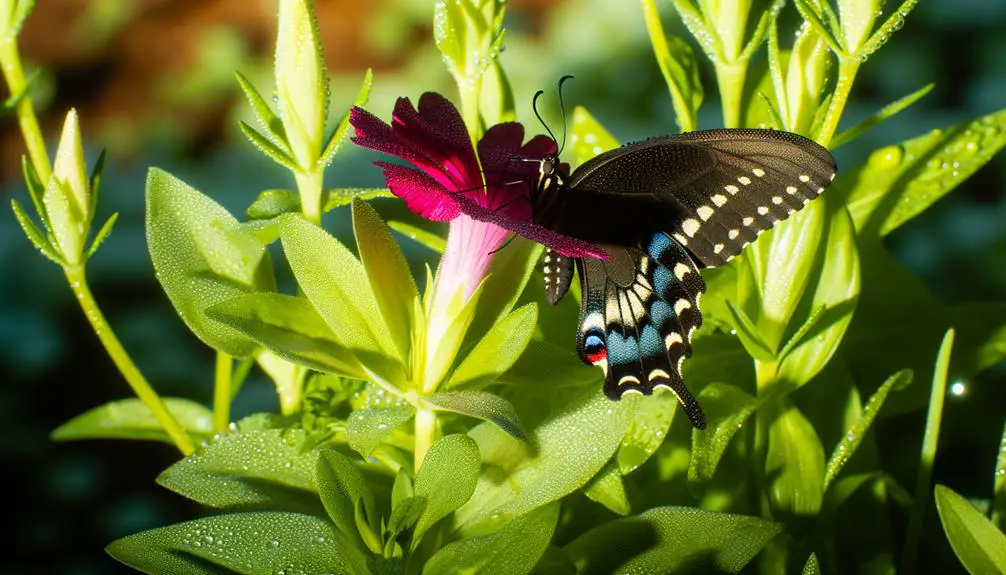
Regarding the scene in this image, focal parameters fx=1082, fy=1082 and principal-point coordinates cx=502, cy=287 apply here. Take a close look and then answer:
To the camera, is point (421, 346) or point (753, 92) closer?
point (421, 346)

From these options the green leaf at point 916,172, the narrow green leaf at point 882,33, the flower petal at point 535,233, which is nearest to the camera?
the flower petal at point 535,233

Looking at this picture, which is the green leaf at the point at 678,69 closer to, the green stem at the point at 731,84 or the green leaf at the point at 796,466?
the green stem at the point at 731,84

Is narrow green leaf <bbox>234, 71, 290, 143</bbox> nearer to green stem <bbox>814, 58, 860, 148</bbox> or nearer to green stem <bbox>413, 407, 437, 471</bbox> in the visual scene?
green stem <bbox>413, 407, 437, 471</bbox>

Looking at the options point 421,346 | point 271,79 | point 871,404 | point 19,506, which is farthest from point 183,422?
point 271,79

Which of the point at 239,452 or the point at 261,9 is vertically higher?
the point at 261,9

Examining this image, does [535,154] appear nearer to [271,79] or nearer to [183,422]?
[183,422]

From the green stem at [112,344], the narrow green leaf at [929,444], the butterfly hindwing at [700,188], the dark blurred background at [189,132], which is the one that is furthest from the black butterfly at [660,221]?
the dark blurred background at [189,132]

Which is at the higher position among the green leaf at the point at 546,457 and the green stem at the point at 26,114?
the green stem at the point at 26,114
